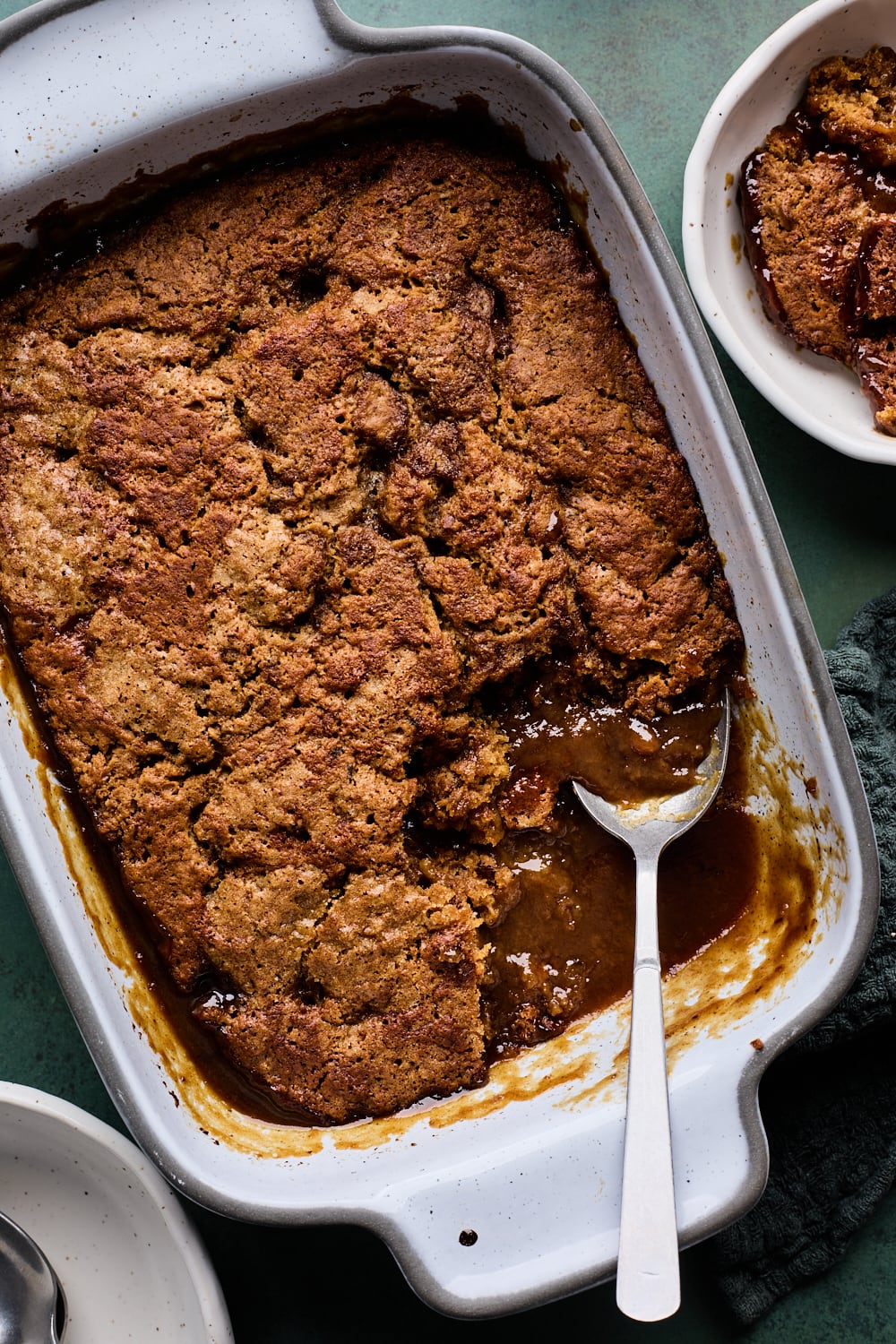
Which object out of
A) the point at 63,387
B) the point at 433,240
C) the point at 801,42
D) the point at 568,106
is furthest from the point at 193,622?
the point at 801,42

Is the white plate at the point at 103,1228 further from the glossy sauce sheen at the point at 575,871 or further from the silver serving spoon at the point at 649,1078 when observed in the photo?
the silver serving spoon at the point at 649,1078

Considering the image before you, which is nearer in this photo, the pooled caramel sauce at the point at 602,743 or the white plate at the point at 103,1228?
the white plate at the point at 103,1228

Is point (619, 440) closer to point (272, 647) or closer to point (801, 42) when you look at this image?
point (272, 647)

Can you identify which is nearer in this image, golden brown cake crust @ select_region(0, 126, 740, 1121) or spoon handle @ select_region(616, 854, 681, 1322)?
spoon handle @ select_region(616, 854, 681, 1322)

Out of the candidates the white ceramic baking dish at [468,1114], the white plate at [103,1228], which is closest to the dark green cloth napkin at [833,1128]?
the white ceramic baking dish at [468,1114]

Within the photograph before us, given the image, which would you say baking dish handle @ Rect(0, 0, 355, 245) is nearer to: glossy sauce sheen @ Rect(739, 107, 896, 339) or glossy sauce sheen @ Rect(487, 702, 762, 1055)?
glossy sauce sheen @ Rect(739, 107, 896, 339)

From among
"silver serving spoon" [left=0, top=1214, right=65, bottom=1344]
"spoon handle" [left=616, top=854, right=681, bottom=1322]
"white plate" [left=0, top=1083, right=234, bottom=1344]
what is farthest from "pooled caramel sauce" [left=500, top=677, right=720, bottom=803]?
"silver serving spoon" [left=0, top=1214, right=65, bottom=1344]

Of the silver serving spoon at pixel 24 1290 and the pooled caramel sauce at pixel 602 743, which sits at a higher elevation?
the pooled caramel sauce at pixel 602 743
